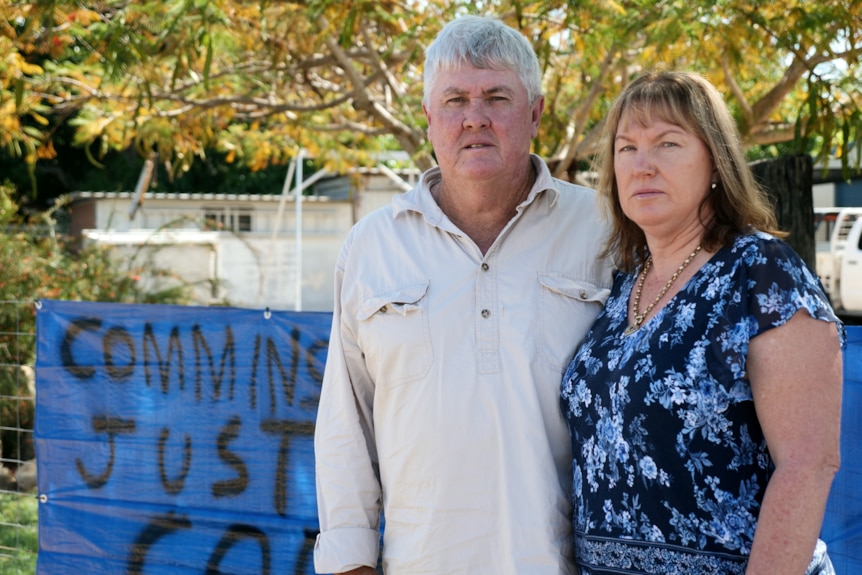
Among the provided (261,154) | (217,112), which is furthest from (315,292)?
(217,112)

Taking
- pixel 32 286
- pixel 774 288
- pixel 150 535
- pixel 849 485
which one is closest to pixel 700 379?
pixel 774 288

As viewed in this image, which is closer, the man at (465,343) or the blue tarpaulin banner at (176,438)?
the man at (465,343)

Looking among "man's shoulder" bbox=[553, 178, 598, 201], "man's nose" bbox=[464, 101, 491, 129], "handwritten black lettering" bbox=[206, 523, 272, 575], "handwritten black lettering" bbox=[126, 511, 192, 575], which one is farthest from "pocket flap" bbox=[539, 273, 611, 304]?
"handwritten black lettering" bbox=[126, 511, 192, 575]

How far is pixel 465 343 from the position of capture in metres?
2.46

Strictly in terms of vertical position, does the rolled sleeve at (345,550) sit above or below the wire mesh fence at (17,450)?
above

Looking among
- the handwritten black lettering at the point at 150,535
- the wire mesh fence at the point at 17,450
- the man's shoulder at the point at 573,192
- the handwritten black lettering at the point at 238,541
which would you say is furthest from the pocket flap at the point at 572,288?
the wire mesh fence at the point at 17,450

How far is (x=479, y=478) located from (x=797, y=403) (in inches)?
34.2

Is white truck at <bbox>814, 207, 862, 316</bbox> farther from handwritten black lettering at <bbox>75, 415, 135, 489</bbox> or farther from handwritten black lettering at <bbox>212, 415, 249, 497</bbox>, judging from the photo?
handwritten black lettering at <bbox>75, 415, 135, 489</bbox>

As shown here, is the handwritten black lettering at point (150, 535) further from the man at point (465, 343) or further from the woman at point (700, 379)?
the woman at point (700, 379)

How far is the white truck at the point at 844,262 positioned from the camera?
18125mm

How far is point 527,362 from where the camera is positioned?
2.39 metres

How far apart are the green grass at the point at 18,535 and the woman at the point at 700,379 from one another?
3.17 meters

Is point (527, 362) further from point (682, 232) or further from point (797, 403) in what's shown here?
point (797, 403)

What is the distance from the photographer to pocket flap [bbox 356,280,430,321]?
8.23 feet
